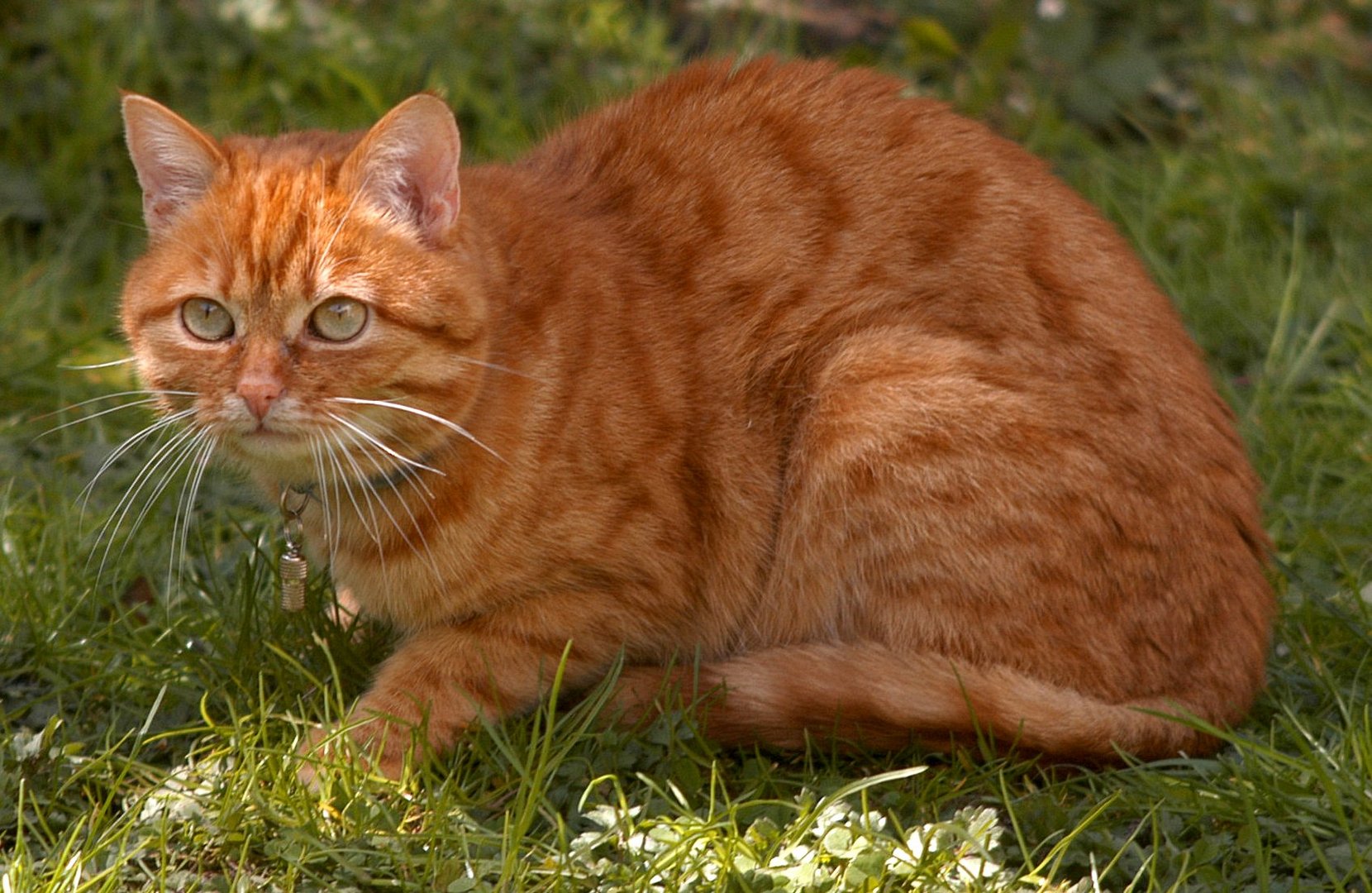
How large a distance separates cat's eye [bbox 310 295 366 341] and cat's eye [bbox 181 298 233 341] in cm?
16

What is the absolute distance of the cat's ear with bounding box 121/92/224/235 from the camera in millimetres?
2768

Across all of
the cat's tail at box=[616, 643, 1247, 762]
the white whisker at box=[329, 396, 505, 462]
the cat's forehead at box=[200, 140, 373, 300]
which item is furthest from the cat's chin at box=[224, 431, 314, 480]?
the cat's tail at box=[616, 643, 1247, 762]

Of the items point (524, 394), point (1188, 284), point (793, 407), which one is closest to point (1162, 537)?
point (793, 407)

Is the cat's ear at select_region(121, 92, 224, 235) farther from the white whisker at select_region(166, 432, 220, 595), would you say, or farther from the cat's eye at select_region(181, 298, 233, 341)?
the white whisker at select_region(166, 432, 220, 595)

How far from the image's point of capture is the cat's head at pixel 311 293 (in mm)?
2703

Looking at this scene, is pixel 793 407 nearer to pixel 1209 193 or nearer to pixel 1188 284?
pixel 1188 284

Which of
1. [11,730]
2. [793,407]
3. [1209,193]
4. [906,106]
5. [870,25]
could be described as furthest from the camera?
[870,25]

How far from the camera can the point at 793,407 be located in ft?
10.2

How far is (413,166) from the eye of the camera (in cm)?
277

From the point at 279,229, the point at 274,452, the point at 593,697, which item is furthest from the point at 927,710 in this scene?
the point at 279,229

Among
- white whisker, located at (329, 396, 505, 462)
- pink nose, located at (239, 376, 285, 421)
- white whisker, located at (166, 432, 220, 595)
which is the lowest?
white whisker, located at (166, 432, 220, 595)

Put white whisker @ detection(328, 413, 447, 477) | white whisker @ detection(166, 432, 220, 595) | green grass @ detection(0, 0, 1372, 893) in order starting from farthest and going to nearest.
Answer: white whisker @ detection(166, 432, 220, 595)
white whisker @ detection(328, 413, 447, 477)
green grass @ detection(0, 0, 1372, 893)

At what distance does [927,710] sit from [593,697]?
62cm

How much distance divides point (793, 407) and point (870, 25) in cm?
312
